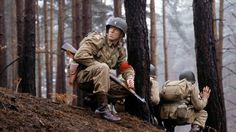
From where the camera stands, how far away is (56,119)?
15.3ft

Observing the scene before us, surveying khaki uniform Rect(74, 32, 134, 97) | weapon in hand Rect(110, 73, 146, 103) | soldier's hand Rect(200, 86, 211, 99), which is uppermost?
khaki uniform Rect(74, 32, 134, 97)

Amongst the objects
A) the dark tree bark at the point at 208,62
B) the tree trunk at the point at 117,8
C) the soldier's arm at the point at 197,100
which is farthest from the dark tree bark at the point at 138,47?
the tree trunk at the point at 117,8

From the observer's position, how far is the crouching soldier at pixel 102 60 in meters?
5.32

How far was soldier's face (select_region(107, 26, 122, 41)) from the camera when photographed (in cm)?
557

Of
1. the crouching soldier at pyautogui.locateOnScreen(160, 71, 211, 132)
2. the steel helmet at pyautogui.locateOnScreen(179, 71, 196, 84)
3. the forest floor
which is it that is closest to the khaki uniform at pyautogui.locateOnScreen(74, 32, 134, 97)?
the forest floor

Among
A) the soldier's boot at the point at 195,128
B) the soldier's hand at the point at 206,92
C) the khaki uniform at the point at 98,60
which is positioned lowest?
the soldier's boot at the point at 195,128

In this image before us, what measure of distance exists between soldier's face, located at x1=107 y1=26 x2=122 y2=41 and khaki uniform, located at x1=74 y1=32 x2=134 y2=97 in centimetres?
9

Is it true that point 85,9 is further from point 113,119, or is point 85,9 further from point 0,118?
point 0,118

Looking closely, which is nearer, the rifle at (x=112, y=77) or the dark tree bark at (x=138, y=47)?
the rifle at (x=112, y=77)

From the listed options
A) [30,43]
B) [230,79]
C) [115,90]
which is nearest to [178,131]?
[230,79]

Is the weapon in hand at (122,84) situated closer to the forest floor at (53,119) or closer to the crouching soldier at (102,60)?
the crouching soldier at (102,60)

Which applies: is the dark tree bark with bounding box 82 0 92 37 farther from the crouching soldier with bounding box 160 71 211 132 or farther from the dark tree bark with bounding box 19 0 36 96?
the crouching soldier with bounding box 160 71 211 132

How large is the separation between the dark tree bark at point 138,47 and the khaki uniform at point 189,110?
0.84 meters

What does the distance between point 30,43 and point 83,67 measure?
494 cm
